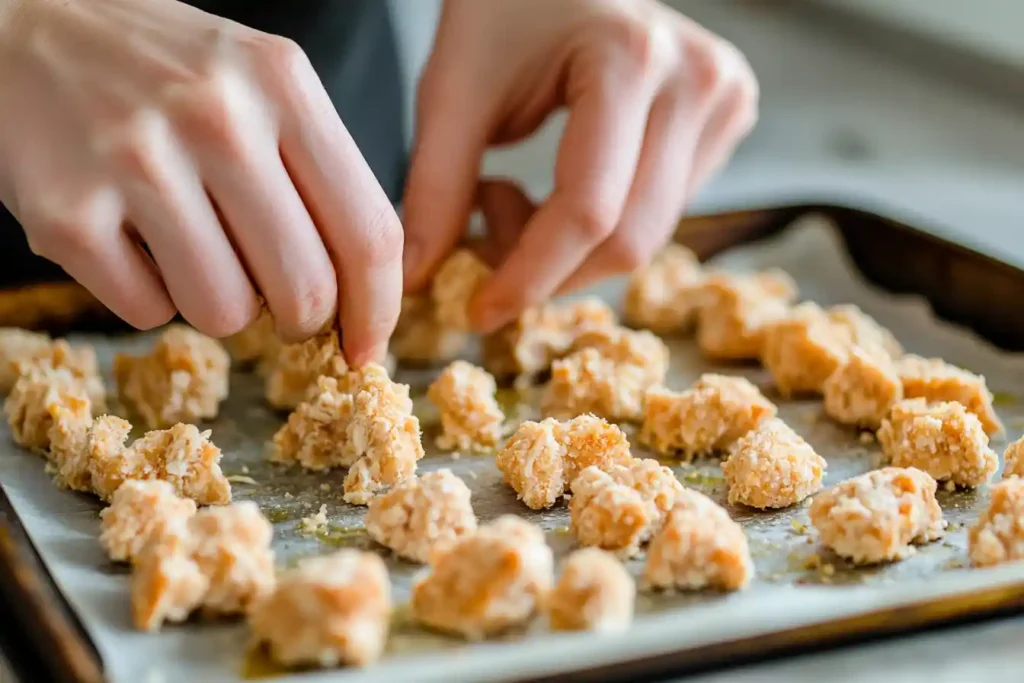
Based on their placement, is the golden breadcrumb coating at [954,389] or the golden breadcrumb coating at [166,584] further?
the golden breadcrumb coating at [954,389]

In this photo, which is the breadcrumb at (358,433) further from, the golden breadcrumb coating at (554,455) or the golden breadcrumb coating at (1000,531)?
the golden breadcrumb coating at (1000,531)

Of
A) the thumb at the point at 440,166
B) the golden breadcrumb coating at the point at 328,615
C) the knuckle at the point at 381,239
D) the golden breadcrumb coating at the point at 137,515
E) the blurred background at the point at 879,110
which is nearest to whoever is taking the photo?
the golden breadcrumb coating at the point at 328,615

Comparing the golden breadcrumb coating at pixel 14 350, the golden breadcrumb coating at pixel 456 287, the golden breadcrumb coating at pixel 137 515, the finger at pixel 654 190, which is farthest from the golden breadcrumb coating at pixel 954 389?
the golden breadcrumb coating at pixel 14 350

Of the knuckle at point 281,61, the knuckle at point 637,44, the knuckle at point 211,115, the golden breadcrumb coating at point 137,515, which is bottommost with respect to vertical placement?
the golden breadcrumb coating at point 137,515

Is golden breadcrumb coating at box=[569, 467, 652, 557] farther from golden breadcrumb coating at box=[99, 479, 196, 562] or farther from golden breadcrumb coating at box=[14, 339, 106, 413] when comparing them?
golden breadcrumb coating at box=[14, 339, 106, 413]

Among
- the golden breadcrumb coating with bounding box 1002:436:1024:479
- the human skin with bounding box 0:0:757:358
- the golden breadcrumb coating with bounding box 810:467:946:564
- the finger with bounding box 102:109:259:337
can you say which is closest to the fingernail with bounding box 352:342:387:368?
the human skin with bounding box 0:0:757:358

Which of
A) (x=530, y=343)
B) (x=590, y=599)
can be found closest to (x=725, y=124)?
(x=530, y=343)

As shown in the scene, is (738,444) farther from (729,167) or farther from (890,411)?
(729,167)

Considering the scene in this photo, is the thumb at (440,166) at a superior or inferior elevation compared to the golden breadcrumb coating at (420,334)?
superior
